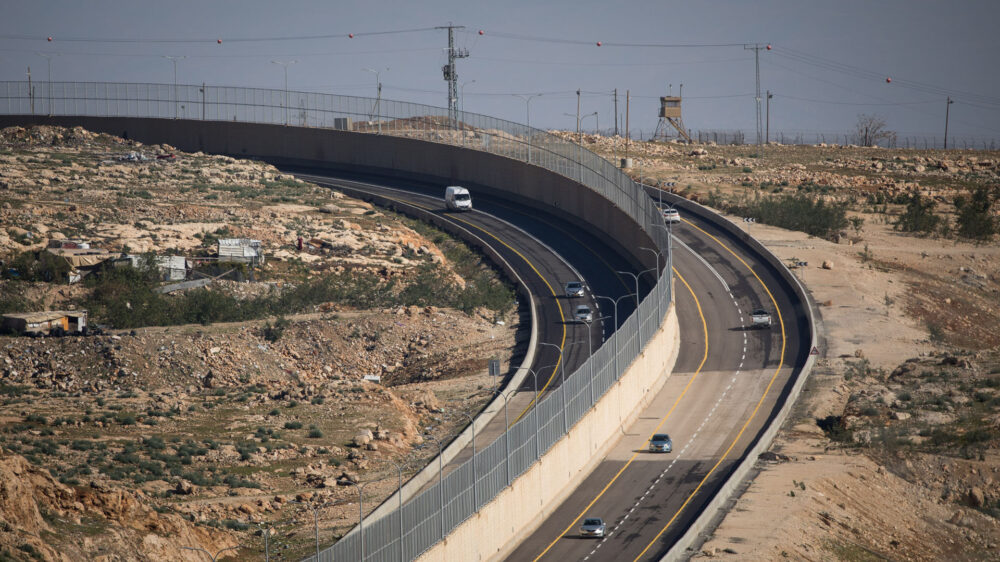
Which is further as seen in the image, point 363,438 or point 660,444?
point 660,444

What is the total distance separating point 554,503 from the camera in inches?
2202

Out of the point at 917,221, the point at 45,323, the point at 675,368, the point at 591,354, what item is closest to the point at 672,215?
the point at 917,221

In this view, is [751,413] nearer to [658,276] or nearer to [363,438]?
[658,276]

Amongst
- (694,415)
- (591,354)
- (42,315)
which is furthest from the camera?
(42,315)

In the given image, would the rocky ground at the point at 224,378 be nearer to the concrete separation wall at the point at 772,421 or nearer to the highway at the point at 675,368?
the highway at the point at 675,368

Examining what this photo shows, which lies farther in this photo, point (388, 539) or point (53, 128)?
point (53, 128)

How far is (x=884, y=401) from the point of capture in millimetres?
69500

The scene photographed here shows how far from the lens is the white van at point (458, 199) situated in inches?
4218

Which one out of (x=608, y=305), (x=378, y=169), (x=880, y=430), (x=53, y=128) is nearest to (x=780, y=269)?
(x=608, y=305)

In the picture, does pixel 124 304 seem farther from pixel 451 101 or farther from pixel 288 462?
pixel 451 101

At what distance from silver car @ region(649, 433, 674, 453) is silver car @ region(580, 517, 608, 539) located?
11599mm

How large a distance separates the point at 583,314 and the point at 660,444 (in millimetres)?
18012

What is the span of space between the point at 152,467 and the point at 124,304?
2709 centimetres

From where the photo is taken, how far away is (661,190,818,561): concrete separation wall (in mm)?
50562
